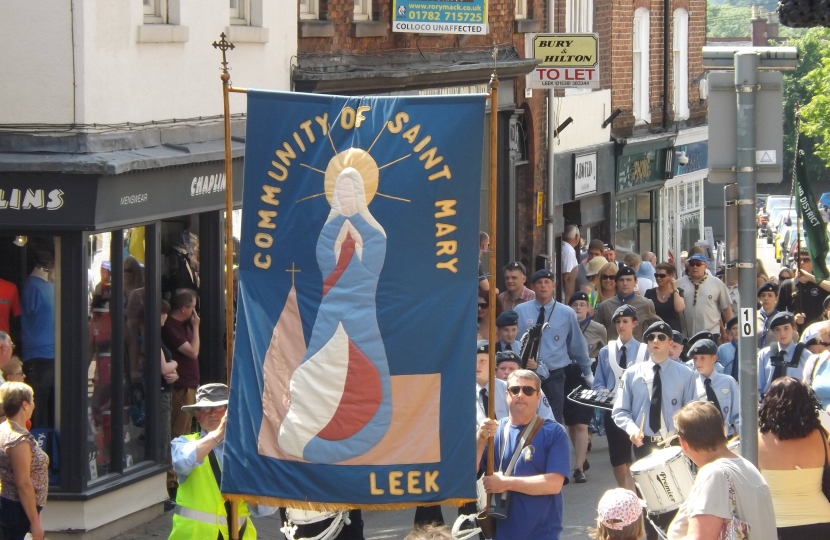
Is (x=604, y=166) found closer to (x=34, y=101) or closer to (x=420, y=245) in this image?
(x=34, y=101)

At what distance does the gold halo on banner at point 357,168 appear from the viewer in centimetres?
688

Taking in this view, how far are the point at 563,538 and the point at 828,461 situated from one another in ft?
10.8

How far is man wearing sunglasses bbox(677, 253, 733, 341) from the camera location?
15.1 metres

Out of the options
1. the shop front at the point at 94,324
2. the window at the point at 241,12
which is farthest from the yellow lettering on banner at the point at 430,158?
the window at the point at 241,12

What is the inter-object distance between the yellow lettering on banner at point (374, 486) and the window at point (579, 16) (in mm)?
16516

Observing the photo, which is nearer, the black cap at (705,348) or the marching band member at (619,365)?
the black cap at (705,348)

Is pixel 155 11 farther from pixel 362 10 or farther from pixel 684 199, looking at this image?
pixel 684 199

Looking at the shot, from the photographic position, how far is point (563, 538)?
10.2m

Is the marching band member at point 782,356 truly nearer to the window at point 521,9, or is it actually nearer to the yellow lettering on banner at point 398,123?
the yellow lettering on banner at point 398,123

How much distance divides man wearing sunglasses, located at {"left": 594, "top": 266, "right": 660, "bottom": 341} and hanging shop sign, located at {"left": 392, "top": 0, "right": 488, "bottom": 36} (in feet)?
12.6

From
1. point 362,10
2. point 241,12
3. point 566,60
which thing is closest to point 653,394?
point 241,12

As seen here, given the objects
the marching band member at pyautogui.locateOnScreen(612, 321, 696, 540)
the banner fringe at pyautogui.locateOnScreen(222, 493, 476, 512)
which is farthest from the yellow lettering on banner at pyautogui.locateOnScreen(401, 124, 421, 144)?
the marching band member at pyautogui.locateOnScreen(612, 321, 696, 540)

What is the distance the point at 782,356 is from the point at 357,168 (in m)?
6.12

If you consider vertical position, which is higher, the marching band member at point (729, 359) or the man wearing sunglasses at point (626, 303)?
the man wearing sunglasses at point (626, 303)
